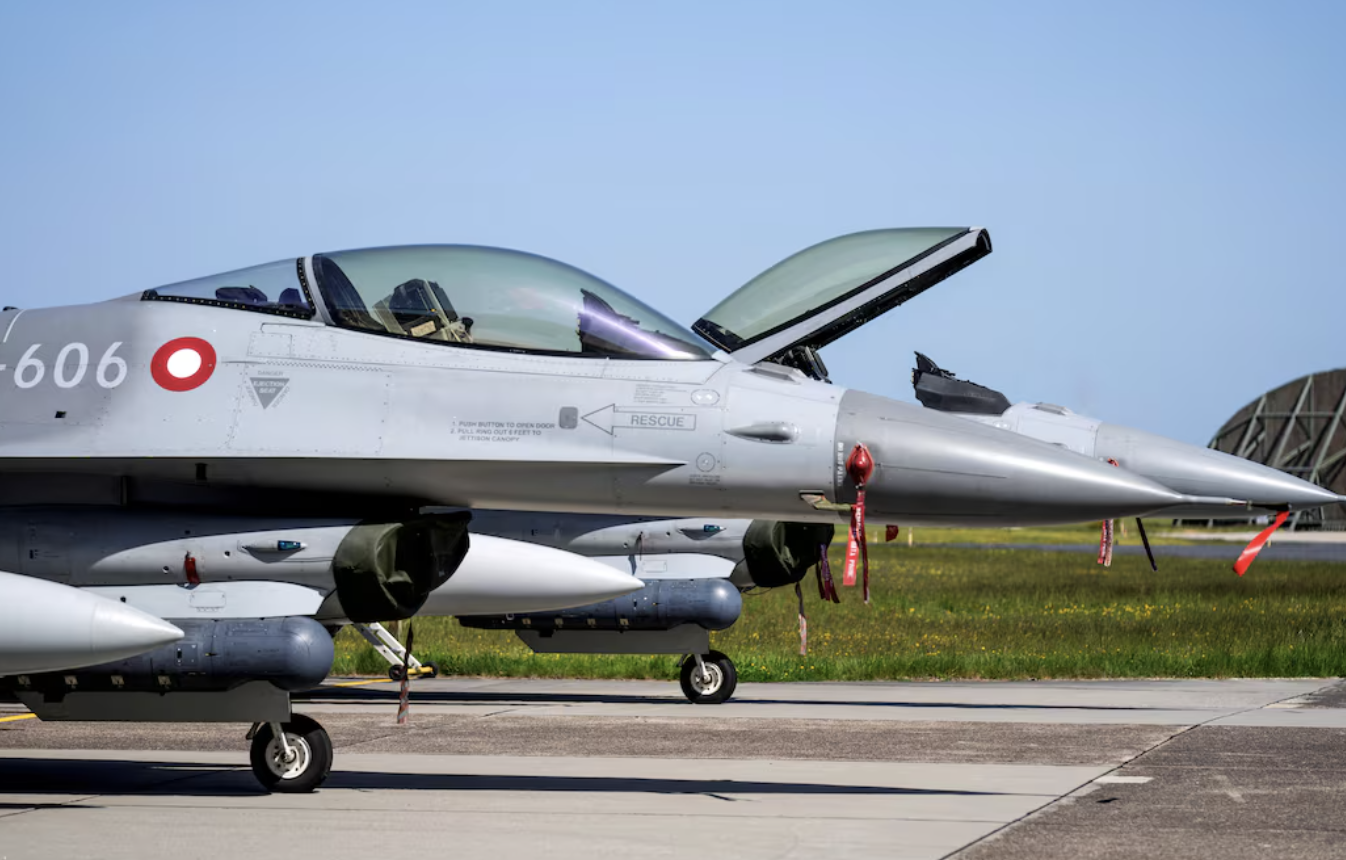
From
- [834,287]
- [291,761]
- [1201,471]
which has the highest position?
[834,287]

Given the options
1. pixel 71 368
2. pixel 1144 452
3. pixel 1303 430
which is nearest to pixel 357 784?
pixel 71 368

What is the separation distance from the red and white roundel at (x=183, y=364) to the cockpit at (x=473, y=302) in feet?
1.15

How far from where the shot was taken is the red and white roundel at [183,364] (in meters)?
9.42

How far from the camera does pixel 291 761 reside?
9.45 m

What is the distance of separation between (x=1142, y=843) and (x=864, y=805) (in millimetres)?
1647

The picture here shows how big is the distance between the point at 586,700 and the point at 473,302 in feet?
22.4

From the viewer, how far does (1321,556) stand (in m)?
47.4

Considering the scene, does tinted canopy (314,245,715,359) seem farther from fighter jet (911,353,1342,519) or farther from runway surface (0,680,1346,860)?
fighter jet (911,353,1342,519)

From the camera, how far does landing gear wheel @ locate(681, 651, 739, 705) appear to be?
15.1m

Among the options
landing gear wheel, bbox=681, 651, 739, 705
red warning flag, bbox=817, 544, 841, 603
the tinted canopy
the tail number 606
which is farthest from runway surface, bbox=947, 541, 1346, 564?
A: the tail number 606

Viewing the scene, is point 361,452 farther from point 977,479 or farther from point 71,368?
point 977,479

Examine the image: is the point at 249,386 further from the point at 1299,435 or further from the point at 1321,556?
the point at 1299,435

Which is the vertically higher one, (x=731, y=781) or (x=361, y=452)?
(x=361, y=452)

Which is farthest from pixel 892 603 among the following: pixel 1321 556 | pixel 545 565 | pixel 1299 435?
pixel 1299 435
